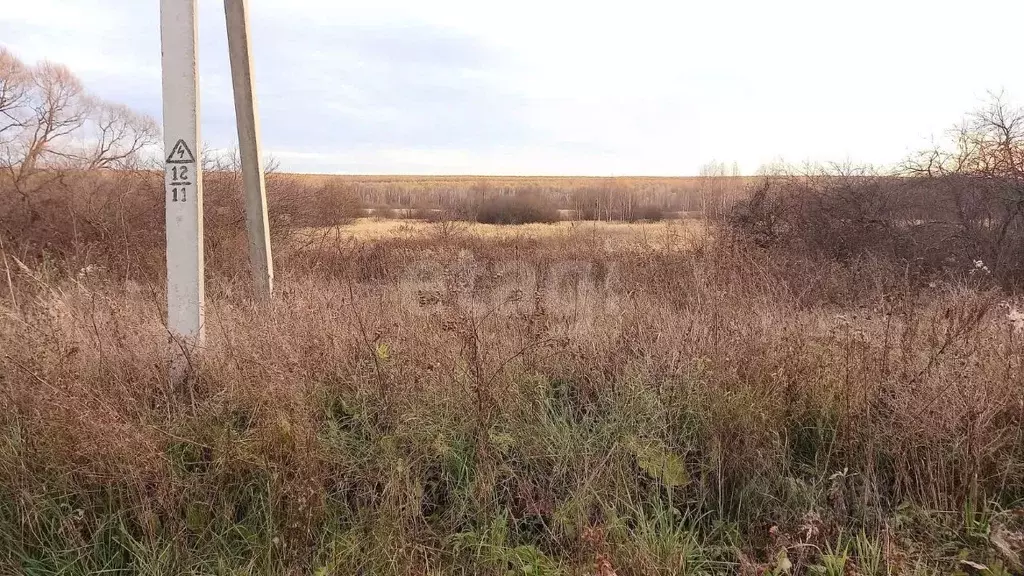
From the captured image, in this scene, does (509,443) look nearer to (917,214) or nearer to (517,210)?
(917,214)

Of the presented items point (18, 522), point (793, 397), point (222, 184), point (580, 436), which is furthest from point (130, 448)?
point (222, 184)

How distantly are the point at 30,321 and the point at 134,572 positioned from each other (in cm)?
249

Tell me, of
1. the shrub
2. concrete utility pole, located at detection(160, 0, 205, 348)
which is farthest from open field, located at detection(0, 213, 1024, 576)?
the shrub

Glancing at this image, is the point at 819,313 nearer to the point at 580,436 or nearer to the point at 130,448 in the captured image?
the point at 580,436

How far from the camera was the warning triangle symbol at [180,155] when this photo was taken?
3695mm

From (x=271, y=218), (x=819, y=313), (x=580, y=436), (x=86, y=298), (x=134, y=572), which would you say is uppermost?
(x=271, y=218)

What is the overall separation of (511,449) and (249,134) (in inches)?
151

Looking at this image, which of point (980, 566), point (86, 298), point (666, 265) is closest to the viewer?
point (980, 566)

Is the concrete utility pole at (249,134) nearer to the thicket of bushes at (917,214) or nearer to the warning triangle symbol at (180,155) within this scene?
the warning triangle symbol at (180,155)

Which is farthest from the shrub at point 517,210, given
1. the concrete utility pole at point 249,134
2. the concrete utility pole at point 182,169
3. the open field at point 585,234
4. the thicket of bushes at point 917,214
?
the concrete utility pole at point 182,169

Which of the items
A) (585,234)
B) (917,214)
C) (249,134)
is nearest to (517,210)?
(585,234)

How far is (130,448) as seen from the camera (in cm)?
261

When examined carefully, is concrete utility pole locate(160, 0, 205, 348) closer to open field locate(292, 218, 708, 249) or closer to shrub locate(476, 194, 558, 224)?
open field locate(292, 218, 708, 249)

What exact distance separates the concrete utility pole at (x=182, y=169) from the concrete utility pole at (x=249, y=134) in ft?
3.82
